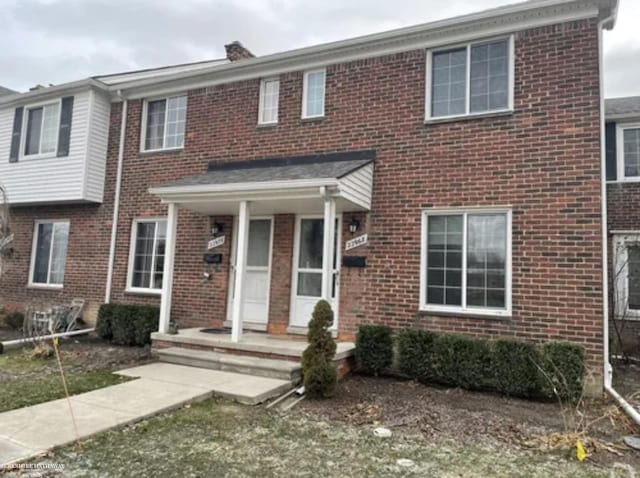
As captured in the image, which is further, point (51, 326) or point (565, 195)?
point (51, 326)

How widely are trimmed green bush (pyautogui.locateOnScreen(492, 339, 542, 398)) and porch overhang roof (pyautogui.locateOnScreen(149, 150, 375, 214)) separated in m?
3.19

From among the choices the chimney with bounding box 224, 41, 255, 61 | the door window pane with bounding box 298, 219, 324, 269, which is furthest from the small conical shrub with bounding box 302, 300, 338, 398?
the chimney with bounding box 224, 41, 255, 61

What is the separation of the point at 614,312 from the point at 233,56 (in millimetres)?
10989

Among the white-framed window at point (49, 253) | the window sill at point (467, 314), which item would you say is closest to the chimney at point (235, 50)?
the white-framed window at point (49, 253)

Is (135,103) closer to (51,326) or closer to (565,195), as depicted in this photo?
(51,326)

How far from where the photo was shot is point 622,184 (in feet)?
35.1

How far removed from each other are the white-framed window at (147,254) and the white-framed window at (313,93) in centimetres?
419

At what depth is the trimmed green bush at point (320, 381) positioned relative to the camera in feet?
19.2

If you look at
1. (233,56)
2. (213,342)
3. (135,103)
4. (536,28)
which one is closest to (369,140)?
(536,28)

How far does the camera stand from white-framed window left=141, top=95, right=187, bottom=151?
33.2 feet

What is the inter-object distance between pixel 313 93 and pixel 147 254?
210 inches

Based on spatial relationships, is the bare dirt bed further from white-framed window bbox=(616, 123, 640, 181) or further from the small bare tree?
the small bare tree

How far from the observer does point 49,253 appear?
37.6ft

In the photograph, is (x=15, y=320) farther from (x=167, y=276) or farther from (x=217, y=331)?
(x=217, y=331)
